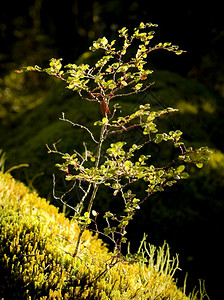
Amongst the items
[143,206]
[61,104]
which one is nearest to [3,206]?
[143,206]

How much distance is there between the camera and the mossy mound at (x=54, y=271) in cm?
206

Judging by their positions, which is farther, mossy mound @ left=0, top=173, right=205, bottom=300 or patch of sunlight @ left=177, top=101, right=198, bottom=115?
patch of sunlight @ left=177, top=101, right=198, bottom=115

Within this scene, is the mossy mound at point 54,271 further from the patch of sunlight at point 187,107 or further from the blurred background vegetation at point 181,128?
the patch of sunlight at point 187,107

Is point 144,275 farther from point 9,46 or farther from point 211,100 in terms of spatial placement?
Answer: point 9,46

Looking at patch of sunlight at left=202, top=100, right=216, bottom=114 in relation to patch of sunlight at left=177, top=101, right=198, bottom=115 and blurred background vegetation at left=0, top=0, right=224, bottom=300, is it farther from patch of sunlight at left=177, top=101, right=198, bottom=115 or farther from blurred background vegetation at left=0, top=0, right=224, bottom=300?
patch of sunlight at left=177, top=101, right=198, bottom=115

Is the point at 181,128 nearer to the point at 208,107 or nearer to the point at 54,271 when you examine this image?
the point at 208,107

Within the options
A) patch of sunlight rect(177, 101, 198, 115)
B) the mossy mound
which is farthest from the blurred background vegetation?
the mossy mound

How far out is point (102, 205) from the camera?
360 cm

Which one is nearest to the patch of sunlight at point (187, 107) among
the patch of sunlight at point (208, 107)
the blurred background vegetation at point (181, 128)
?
the blurred background vegetation at point (181, 128)

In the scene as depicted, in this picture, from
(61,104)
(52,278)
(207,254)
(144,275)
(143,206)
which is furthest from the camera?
(61,104)

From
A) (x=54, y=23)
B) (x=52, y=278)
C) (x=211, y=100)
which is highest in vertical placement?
(x=54, y=23)

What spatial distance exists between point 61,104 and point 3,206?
277 centimetres

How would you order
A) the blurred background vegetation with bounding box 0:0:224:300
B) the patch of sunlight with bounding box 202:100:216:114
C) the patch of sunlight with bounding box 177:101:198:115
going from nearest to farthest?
the blurred background vegetation with bounding box 0:0:224:300 → the patch of sunlight with bounding box 177:101:198:115 → the patch of sunlight with bounding box 202:100:216:114

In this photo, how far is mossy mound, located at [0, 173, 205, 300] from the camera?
2.06 m
